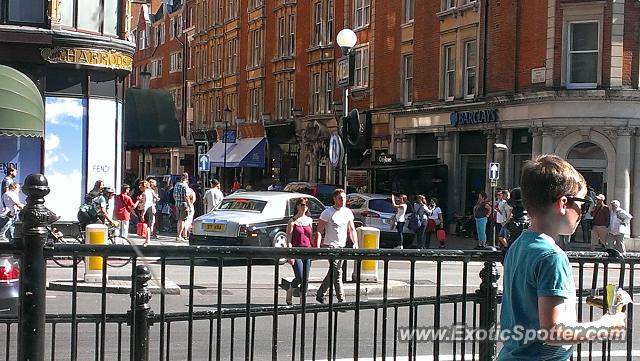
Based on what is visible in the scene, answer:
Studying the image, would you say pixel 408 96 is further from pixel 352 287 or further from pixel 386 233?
pixel 352 287

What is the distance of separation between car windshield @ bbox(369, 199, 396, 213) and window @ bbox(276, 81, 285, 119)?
81.5 ft

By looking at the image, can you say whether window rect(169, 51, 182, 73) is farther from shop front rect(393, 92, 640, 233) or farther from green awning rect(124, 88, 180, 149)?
shop front rect(393, 92, 640, 233)

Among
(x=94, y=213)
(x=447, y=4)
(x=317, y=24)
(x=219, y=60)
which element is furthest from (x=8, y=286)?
(x=219, y=60)

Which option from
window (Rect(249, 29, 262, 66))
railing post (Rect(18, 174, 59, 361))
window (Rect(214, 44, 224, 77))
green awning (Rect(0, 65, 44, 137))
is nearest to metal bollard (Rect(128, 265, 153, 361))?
railing post (Rect(18, 174, 59, 361))

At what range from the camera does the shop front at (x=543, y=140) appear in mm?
27000

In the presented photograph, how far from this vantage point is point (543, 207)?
3.42m

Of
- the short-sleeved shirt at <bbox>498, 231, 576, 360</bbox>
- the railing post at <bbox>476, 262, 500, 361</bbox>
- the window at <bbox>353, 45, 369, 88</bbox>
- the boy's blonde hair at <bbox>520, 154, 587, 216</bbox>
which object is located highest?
the window at <bbox>353, 45, 369, 88</bbox>

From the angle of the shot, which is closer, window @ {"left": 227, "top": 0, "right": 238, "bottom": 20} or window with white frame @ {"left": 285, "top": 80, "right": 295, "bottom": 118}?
window with white frame @ {"left": 285, "top": 80, "right": 295, "bottom": 118}

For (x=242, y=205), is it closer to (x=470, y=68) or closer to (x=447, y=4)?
(x=470, y=68)

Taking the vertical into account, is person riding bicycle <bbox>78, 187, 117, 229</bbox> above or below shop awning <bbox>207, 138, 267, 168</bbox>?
below

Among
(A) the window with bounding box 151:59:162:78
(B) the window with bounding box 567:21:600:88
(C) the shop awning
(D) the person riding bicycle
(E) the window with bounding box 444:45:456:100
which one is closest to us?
(D) the person riding bicycle

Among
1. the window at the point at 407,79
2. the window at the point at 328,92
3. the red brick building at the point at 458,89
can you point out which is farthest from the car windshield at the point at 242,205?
the window at the point at 328,92

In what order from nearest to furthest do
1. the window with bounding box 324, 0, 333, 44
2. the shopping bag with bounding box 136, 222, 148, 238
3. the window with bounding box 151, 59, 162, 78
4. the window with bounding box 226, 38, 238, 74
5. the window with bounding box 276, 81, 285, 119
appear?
the shopping bag with bounding box 136, 222, 148, 238 → the window with bounding box 324, 0, 333, 44 → the window with bounding box 276, 81, 285, 119 → the window with bounding box 226, 38, 238, 74 → the window with bounding box 151, 59, 162, 78

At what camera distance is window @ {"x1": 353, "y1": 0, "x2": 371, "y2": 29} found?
4009 centimetres
